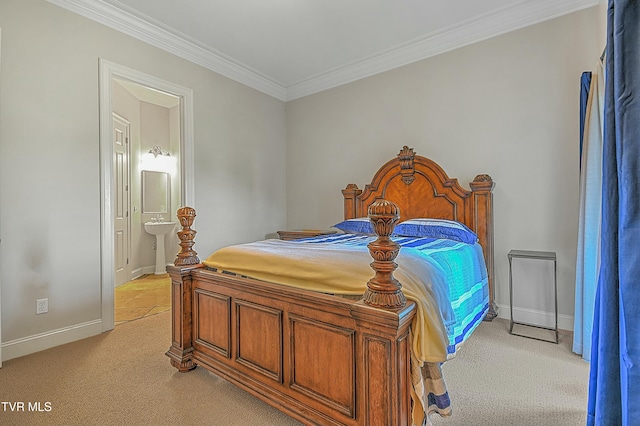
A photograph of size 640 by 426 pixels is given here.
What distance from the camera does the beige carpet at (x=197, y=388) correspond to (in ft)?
5.21

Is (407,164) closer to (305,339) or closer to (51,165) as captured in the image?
(305,339)

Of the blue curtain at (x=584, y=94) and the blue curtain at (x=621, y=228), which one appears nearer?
the blue curtain at (x=621, y=228)

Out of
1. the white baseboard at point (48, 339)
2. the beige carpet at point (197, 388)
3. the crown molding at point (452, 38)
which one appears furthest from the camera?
the crown molding at point (452, 38)

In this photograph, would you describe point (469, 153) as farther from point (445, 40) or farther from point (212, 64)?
point (212, 64)

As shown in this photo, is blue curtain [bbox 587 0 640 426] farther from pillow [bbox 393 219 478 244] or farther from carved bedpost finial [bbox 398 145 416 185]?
carved bedpost finial [bbox 398 145 416 185]

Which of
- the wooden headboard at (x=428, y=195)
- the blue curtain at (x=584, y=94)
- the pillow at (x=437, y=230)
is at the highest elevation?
the blue curtain at (x=584, y=94)

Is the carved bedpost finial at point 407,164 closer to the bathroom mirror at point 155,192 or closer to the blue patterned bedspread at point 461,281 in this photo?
the blue patterned bedspread at point 461,281

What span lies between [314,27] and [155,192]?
3826mm

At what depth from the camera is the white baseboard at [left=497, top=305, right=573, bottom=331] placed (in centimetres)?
269

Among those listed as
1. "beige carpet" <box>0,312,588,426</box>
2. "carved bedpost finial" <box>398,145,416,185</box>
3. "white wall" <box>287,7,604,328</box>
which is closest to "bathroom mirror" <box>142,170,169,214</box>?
"beige carpet" <box>0,312,588,426</box>

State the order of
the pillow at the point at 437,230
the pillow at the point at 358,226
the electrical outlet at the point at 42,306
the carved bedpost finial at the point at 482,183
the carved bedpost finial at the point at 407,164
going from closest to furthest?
1. the electrical outlet at the point at 42,306
2. the pillow at the point at 437,230
3. the carved bedpost finial at the point at 482,183
4. the pillow at the point at 358,226
5. the carved bedpost finial at the point at 407,164

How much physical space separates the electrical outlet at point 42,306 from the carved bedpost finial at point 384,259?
266 cm

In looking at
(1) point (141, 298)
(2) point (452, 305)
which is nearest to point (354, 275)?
(2) point (452, 305)

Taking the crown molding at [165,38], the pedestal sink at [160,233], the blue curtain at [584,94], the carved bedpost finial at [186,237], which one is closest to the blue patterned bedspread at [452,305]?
the blue curtain at [584,94]
